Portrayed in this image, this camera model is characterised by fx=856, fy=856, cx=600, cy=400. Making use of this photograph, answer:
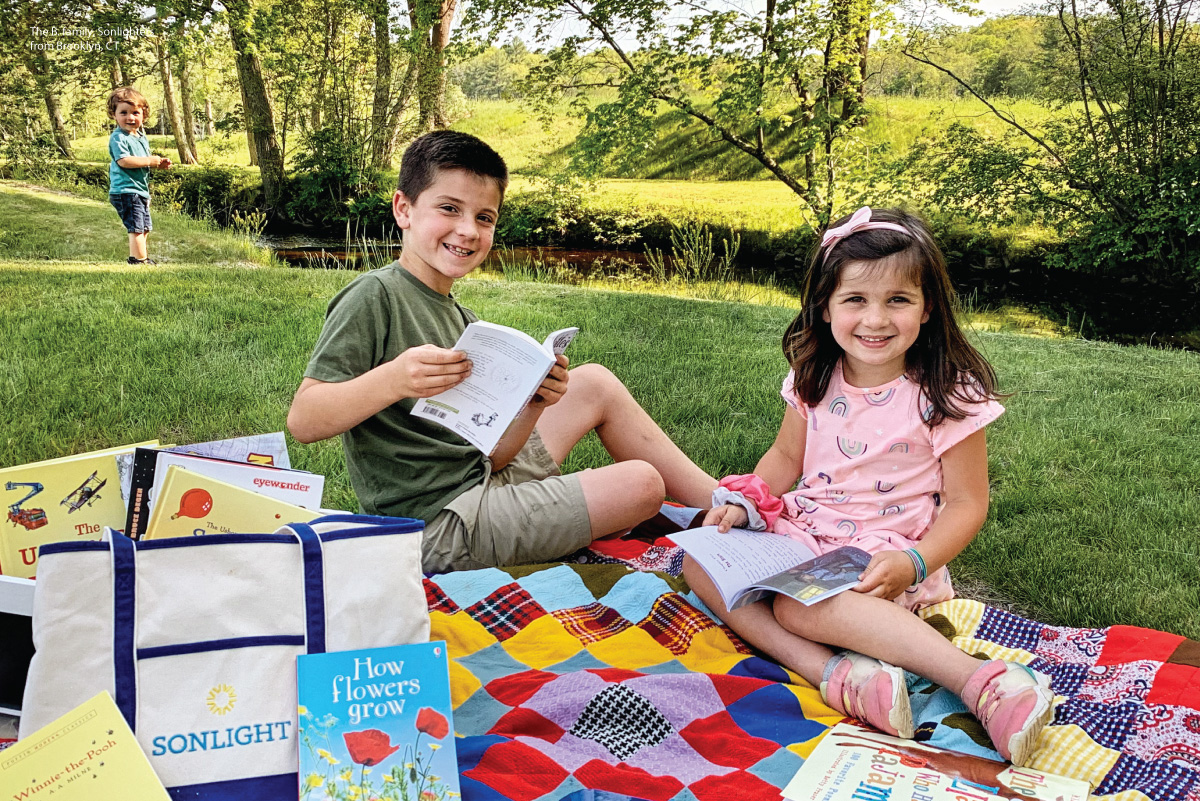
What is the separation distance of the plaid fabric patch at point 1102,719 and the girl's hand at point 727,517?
0.69 m

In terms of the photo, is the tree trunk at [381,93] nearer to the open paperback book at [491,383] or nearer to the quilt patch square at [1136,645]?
the open paperback book at [491,383]

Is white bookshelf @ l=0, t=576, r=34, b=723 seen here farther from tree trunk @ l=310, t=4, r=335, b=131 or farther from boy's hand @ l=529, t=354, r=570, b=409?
tree trunk @ l=310, t=4, r=335, b=131

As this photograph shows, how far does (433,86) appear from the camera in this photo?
11227 millimetres

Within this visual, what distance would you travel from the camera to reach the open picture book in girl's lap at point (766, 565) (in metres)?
1.60

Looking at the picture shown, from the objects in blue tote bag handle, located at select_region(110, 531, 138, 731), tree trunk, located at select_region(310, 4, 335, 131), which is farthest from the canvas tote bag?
tree trunk, located at select_region(310, 4, 335, 131)

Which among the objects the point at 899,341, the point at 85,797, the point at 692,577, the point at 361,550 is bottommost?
the point at 692,577

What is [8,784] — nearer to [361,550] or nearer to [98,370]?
[361,550]

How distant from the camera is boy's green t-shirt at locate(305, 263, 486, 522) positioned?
1867 millimetres

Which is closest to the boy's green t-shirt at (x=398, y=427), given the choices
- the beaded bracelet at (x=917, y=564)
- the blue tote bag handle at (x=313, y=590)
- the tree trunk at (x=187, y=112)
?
the blue tote bag handle at (x=313, y=590)

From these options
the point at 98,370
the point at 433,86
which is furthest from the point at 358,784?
the point at 433,86

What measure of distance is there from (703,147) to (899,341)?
10.7 m

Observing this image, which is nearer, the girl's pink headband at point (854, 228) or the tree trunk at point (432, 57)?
the girl's pink headband at point (854, 228)

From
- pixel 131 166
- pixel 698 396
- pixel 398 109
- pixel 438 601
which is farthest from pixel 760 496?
pixel 398 109

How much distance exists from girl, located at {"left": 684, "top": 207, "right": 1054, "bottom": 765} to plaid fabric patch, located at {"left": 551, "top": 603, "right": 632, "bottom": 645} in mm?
194
